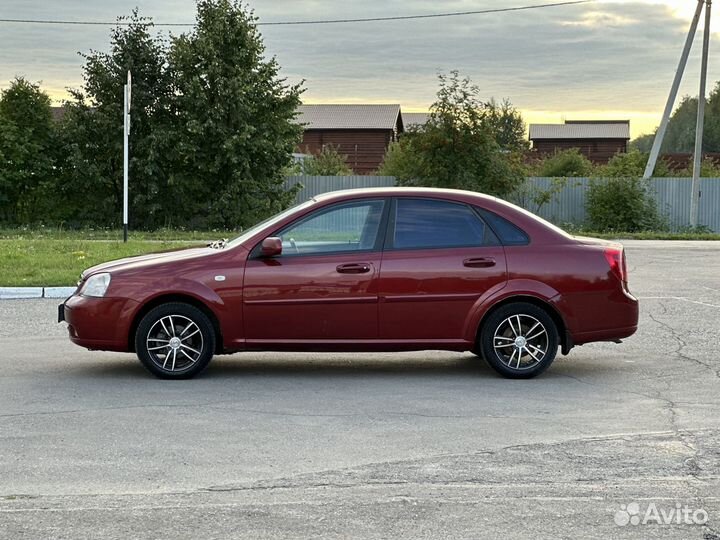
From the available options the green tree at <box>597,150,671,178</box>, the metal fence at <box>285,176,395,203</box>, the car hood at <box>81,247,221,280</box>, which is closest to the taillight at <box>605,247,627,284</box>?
the car hood at <box>81,247,221,280</box>

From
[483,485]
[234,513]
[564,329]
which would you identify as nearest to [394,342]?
[564,329]

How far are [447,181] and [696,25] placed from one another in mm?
10317

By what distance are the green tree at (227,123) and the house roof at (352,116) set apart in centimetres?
3693

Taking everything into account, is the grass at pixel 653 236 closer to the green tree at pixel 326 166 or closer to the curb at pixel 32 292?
the green tree at pixel 326 166

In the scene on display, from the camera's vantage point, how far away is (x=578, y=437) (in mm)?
6660

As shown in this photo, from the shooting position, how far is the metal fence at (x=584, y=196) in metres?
38.1

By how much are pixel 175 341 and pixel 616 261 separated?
3700 millimetres

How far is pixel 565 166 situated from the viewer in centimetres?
4688

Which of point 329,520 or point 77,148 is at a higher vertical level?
point 77,148

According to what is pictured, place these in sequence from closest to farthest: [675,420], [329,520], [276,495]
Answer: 1. [329,520]
2. [276,495]
3. [675,420]

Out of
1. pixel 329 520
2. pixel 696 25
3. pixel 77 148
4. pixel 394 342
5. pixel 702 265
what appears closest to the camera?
pixel 329 520

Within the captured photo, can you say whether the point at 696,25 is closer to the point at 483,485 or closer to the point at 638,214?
the point at 638,214

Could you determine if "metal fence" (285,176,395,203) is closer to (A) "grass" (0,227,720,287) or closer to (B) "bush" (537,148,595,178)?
(A) "grass" (0,227,720,287)

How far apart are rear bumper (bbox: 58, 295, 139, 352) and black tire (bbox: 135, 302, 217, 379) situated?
0.41 ft
